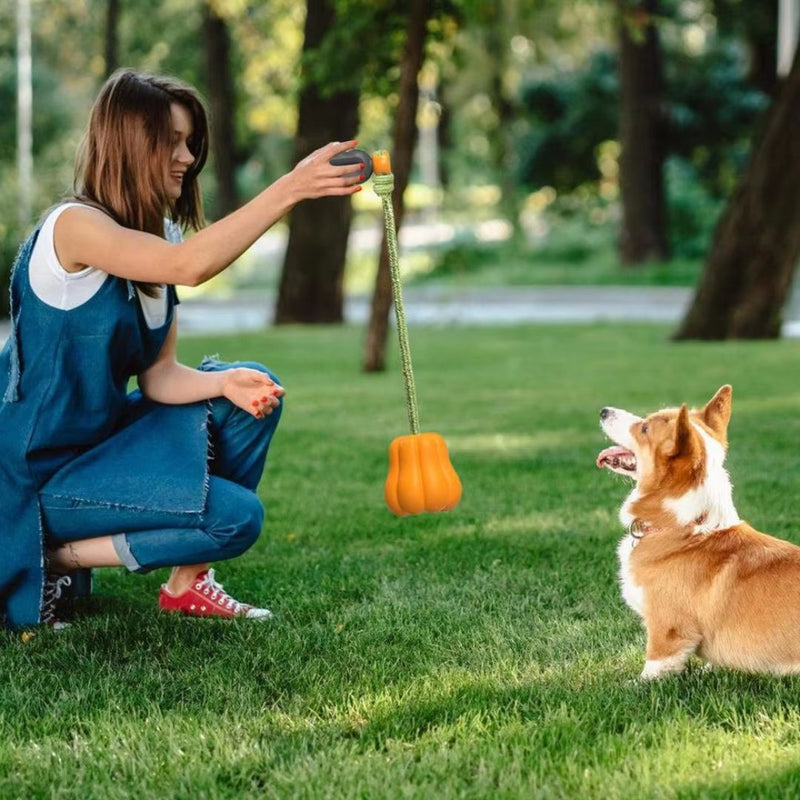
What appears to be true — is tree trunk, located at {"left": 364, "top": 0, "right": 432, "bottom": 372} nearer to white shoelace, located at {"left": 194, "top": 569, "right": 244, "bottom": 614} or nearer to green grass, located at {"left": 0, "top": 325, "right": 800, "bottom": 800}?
green grass, located at {"left": 0, "top": 325, "right": 800, "bottom": 800}

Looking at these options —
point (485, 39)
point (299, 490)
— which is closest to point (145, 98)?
point (299, 490)

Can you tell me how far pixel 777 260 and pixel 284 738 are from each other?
10.9 metres

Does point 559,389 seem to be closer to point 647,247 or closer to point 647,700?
point 647,700

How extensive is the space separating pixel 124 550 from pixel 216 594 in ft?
1.40

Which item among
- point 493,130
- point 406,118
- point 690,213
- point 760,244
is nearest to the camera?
point 406,118

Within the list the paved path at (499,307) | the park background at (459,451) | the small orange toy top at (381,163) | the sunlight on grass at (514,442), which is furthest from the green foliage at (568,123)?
the small orange toy top at (381,163)

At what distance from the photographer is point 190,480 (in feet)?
12.9

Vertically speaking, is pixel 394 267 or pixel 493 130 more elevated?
pixel 493 130

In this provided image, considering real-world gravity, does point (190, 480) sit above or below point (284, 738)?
above

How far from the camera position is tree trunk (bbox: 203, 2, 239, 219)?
24359mm

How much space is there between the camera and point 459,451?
297 inches

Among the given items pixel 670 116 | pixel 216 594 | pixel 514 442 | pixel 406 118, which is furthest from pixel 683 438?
pixel 670 116

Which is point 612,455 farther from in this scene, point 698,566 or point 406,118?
point 406,118

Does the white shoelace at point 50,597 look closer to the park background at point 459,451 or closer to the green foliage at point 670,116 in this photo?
the park background at point 459,451
